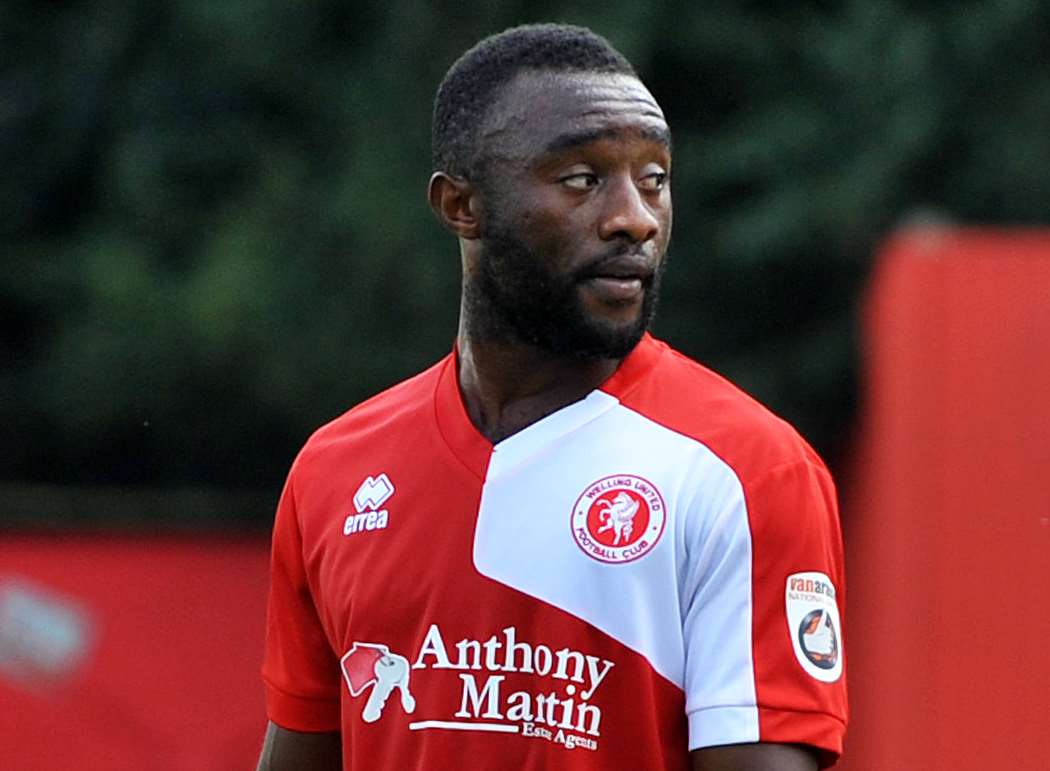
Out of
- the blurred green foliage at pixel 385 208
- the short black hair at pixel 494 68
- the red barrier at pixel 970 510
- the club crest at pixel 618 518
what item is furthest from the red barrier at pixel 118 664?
the club crest at pixel 618 518

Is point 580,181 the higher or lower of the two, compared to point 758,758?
higher

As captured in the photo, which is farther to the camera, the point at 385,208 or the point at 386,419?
the point at 385,208

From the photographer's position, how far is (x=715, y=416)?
283 cm

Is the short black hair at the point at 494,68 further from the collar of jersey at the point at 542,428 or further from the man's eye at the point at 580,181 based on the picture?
the collar of jersey at the point at 542,428

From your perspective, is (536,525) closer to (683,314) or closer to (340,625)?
(340,625)

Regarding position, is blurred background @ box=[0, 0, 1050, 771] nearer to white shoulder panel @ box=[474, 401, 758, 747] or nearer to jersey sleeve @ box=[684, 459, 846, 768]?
white shoulder panel @ box=[474, 401, 758, 747]

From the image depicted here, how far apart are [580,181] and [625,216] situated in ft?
0.26

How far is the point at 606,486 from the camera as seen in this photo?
2.81 metres

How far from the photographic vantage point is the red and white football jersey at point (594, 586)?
2666 millimetres

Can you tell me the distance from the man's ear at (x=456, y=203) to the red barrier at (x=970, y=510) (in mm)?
4038

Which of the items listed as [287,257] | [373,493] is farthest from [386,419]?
[287,257]

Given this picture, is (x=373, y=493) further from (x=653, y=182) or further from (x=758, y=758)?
(x=758, y=758)

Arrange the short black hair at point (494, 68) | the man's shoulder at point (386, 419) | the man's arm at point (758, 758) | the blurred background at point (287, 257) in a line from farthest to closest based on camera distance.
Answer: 1. the blurred background at point (287, 257)
2. the man's shoulder at point (386, 419)
3. the short black hair at point (494, 68)
4. the man's arm at point (758, 758)

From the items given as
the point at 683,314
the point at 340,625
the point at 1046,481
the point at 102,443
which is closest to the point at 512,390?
the point at 340,625
